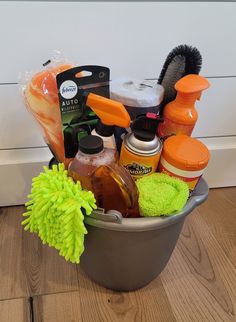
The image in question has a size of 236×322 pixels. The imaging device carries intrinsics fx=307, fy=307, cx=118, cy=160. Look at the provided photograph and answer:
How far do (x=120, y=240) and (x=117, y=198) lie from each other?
67 millimetres

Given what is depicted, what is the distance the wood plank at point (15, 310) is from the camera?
0.55 metres

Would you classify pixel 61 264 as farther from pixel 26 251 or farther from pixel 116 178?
pixel 116 178

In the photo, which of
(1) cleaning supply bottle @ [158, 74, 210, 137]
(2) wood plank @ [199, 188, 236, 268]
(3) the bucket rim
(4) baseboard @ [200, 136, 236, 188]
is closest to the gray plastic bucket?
(3) the bucket rim

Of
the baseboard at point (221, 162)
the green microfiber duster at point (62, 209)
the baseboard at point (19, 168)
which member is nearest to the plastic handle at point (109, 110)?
the green microfiber duster at point (62, 209)

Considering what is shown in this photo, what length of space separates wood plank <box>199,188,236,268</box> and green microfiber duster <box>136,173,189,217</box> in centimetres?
33

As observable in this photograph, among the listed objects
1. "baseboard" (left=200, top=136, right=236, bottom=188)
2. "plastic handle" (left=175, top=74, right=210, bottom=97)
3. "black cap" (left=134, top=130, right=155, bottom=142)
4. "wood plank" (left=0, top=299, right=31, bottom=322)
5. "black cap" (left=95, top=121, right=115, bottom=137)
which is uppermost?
"plastic handle" (left=175, top=74, right=210, bottom=97)

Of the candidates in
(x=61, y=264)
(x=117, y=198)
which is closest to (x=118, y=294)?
(x=61, y=264)

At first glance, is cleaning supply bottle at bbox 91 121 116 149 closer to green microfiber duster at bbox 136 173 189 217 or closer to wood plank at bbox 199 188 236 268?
green microfiber duster at bbox 136 173 189 217

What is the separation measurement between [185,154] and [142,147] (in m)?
0.07

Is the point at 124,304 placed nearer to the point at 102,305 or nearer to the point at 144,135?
the point at 102,305

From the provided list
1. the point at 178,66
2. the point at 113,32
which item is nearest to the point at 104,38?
the point at 113,32

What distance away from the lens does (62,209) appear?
1.34ft

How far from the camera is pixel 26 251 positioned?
0.67 m

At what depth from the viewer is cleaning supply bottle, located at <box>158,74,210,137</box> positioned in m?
0.48
